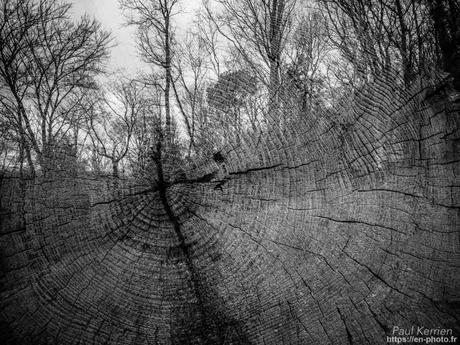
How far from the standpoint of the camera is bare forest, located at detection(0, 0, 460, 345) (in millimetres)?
865

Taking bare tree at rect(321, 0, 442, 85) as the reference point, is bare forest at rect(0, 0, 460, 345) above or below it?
below

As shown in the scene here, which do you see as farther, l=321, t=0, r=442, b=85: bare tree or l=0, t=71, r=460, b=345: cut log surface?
l=321, t=0, r=442, b=85: bare tree

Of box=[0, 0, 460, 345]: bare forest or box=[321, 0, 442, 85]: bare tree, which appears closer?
box=[0, 0, 460, 345]: bare forest

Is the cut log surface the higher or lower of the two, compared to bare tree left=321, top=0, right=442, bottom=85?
lower

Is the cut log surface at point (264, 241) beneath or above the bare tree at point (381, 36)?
beneath

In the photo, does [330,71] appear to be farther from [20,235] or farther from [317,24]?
[20,235]

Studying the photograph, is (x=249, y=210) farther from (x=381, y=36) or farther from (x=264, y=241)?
(x=381, y=36)

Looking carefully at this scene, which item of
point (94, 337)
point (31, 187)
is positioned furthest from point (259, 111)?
point (94, 337)

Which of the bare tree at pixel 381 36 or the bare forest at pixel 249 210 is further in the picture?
the bare tree at pixel 381 36

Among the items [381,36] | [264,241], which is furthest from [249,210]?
[381,36]

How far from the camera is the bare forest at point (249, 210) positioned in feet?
2.84

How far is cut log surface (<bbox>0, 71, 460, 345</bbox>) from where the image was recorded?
0.86 m

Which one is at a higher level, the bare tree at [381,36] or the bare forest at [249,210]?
the bare tree at [381,36]

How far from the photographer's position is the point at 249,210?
1.01 meters
